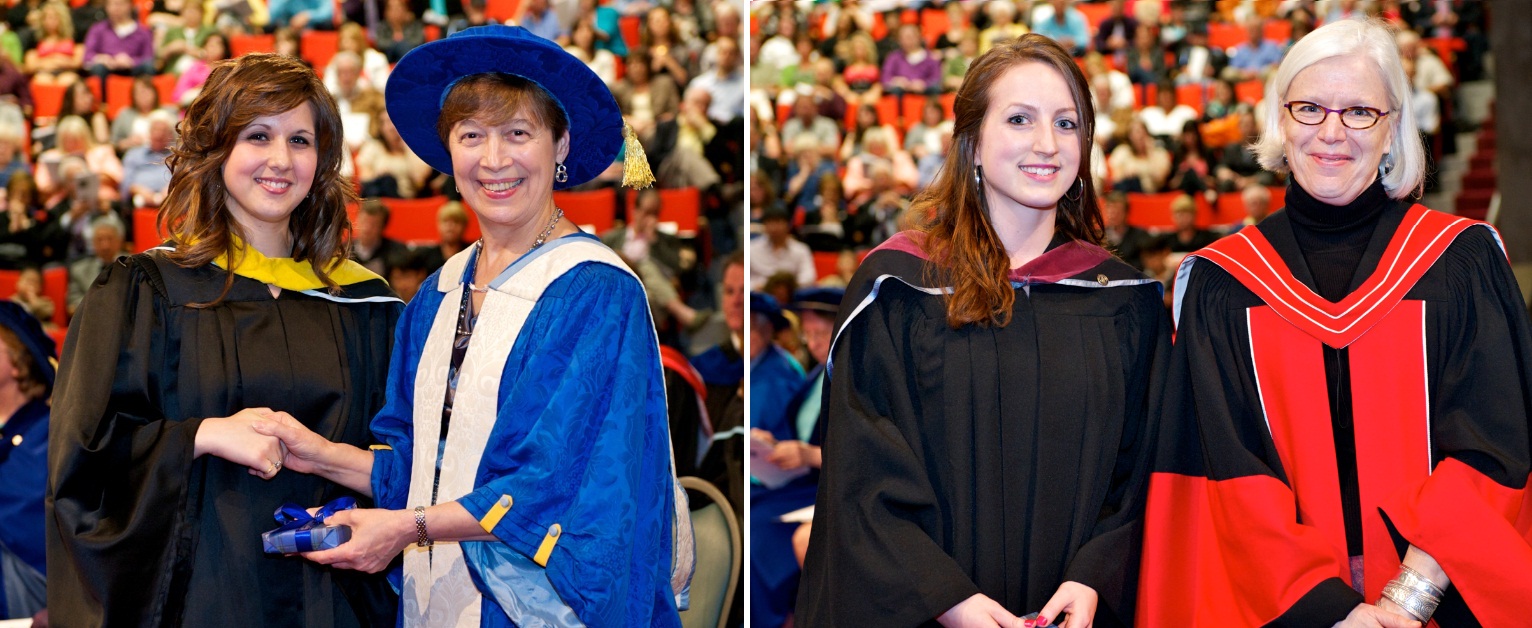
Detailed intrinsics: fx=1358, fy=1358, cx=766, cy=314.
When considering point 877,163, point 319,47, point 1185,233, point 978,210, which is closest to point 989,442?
point 978,210

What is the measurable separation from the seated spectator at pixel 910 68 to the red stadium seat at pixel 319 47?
17.0 feet

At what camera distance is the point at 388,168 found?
33.5 feet

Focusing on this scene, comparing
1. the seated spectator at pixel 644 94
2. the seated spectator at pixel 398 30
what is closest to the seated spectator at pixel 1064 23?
the seated spectator at pixel 644 94

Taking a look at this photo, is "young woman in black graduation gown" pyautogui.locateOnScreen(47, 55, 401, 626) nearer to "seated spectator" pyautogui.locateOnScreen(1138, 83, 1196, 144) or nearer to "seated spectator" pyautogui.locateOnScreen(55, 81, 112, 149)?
"seated spectator" pyautogui.locateOnScreen(55, 81, 112, 149)

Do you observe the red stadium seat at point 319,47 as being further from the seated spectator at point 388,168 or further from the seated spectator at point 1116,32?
the seated spectator at point 1116,32

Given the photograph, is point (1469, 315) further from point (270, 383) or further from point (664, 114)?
point (664, 114)

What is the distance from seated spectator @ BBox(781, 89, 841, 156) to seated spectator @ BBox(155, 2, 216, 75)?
16.4 ft

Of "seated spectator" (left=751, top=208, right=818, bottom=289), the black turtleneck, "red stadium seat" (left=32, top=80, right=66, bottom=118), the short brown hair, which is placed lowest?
"seated spectator" (left=751, top=208, right=818, bottom=289)

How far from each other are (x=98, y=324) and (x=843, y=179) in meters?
9.24

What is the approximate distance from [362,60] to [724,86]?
3216 millimetres

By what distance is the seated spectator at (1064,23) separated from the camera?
517 inches

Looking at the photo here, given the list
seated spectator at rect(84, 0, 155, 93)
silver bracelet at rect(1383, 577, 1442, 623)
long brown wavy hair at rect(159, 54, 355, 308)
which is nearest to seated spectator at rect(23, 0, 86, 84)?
seated spectator at rect(84, 0, 155, 93)

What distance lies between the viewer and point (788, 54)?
1298 cm

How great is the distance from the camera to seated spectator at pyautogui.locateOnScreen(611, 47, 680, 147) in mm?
10422
